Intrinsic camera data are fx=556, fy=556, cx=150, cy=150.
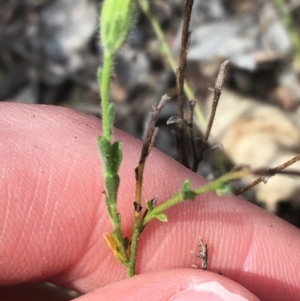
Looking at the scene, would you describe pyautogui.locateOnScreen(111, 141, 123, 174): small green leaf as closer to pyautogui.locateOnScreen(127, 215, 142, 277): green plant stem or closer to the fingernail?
pyautogui.locateOnScreen(127, 215, 142, 277): green plant stem

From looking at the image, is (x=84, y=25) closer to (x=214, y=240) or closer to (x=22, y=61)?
(x=22, y=61)

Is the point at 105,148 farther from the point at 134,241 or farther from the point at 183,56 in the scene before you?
the point at 183,56

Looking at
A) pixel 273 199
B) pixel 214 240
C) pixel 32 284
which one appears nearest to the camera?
pixel 214 240

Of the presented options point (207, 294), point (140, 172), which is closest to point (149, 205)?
point (140, 172)

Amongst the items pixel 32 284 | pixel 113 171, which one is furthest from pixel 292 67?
pixel 113 171

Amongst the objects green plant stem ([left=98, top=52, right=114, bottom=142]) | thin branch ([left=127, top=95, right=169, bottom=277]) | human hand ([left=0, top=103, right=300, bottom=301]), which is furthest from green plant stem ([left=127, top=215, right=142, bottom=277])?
Answer: green plant stem ([left=98, top=52, right=114, bottom=142])
